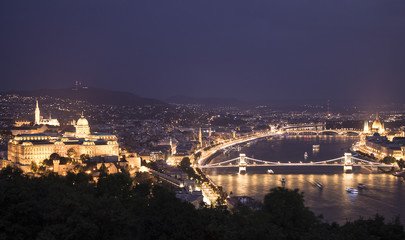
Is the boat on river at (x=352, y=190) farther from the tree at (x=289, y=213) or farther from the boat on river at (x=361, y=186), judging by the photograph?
the tree at (x=289, y=213)

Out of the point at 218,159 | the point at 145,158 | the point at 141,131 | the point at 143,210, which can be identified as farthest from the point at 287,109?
the point at 143,210

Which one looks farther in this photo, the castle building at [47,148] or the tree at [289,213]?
the castle building at [47,148]

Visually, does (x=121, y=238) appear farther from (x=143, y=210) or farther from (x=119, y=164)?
(x=119, y=164)

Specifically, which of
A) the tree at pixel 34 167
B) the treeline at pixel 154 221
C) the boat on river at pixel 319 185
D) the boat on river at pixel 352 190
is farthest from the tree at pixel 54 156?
the boat on river at pixel 352 190

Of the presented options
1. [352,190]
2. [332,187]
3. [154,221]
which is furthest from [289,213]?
[332,187]

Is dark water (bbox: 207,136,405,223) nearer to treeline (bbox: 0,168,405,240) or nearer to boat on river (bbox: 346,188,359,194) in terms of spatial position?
boat on river (bbox: 346,188,359,194)

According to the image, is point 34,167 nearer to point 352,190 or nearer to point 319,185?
point 319,185
